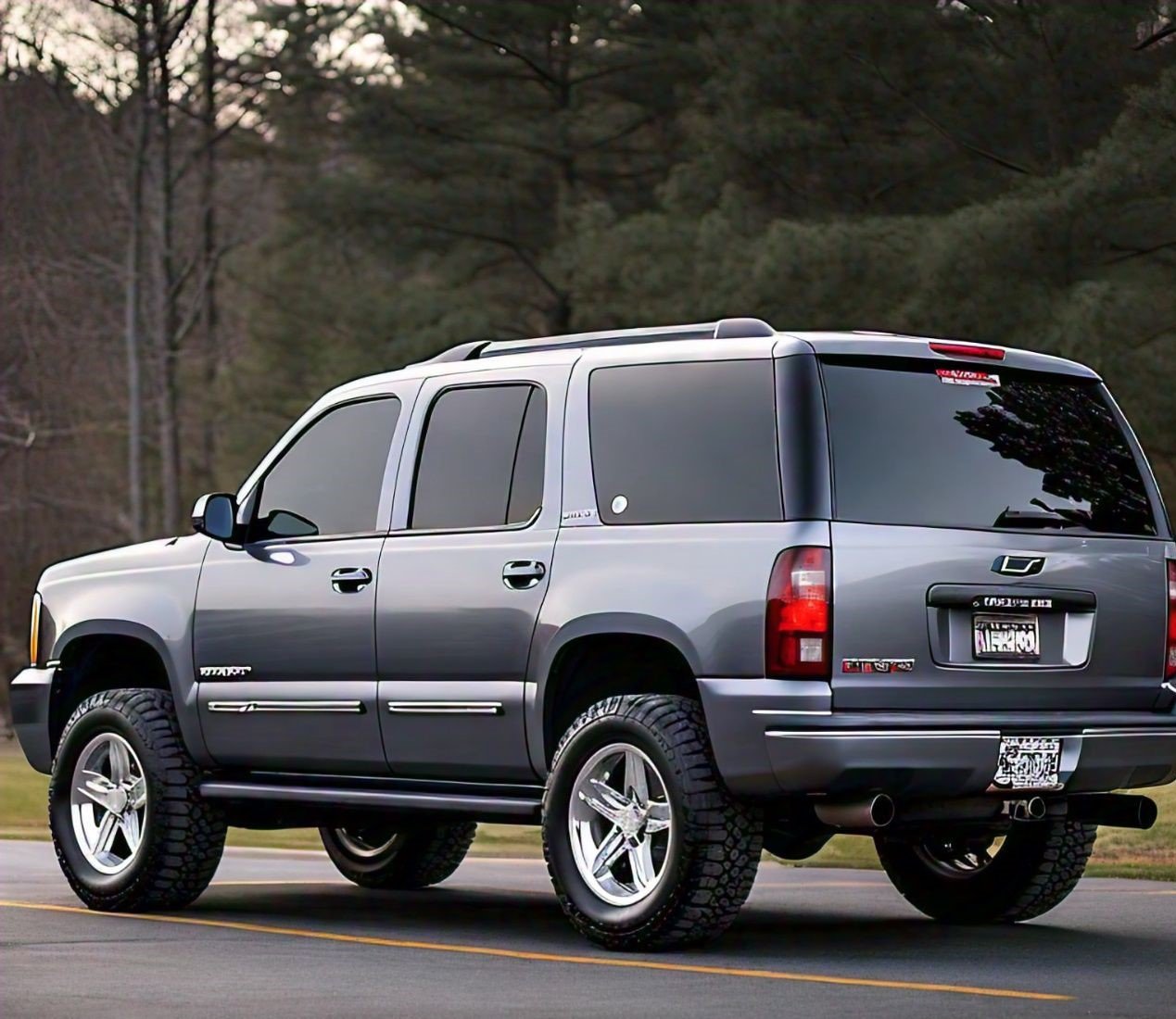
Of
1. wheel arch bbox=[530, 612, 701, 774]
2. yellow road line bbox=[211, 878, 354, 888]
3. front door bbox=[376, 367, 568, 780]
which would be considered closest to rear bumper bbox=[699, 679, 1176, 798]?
wheel arch bbox=[530, 612, 701, 774]

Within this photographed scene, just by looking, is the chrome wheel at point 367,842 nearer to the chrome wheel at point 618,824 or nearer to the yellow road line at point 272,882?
the yellow road line at point 272,882

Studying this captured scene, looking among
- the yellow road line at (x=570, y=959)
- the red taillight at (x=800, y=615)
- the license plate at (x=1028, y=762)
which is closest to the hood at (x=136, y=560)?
the yellow road line at (x=570, y=959)

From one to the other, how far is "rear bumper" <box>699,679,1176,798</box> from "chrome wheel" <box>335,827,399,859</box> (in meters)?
4.05

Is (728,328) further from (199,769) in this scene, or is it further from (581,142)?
(581,142)

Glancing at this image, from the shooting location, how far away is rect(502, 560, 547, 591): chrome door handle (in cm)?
929

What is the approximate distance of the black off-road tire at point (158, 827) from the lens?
34.8ft

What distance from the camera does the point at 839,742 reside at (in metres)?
8.35

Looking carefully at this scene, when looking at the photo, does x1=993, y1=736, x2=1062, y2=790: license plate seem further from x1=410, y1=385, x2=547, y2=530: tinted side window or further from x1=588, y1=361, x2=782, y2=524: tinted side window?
x1=410, y1=385, x2=547, y2=530: tinted side window

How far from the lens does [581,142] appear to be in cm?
3666

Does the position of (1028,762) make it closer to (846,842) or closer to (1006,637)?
(1006,637)

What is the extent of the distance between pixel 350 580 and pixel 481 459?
76 cm

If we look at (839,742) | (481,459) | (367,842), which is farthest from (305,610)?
(839,742)

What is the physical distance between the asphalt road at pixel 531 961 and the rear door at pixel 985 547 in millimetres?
1000

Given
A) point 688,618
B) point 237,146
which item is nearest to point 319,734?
point 688,618
